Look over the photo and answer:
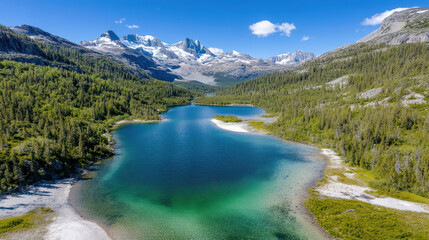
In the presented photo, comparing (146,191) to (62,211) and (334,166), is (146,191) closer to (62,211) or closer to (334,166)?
(62,211)

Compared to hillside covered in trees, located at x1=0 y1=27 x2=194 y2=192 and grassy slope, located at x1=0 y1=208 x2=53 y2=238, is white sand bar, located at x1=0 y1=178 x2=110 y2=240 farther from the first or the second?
hillside covered in trees, located at x1=0 y1=27 x2=194 y2=192

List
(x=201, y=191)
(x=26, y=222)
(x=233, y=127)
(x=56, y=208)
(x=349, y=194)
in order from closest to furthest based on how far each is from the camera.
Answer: (x=26, y=222) < (x=56, y=208) < (x=349, y=194) < (x=201, y=191) < (x=233, y=127)

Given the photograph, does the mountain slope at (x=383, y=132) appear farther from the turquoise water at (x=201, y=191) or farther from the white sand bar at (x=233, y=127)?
the white sand bar at (x=233, y=127)

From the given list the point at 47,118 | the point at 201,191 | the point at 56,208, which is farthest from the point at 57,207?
the point at 47,118

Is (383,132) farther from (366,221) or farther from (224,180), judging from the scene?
(224,180)

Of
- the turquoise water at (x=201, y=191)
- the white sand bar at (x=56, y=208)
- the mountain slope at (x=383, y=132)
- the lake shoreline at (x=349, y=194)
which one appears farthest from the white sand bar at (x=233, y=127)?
the white sand bar at (x=56, y=208)
